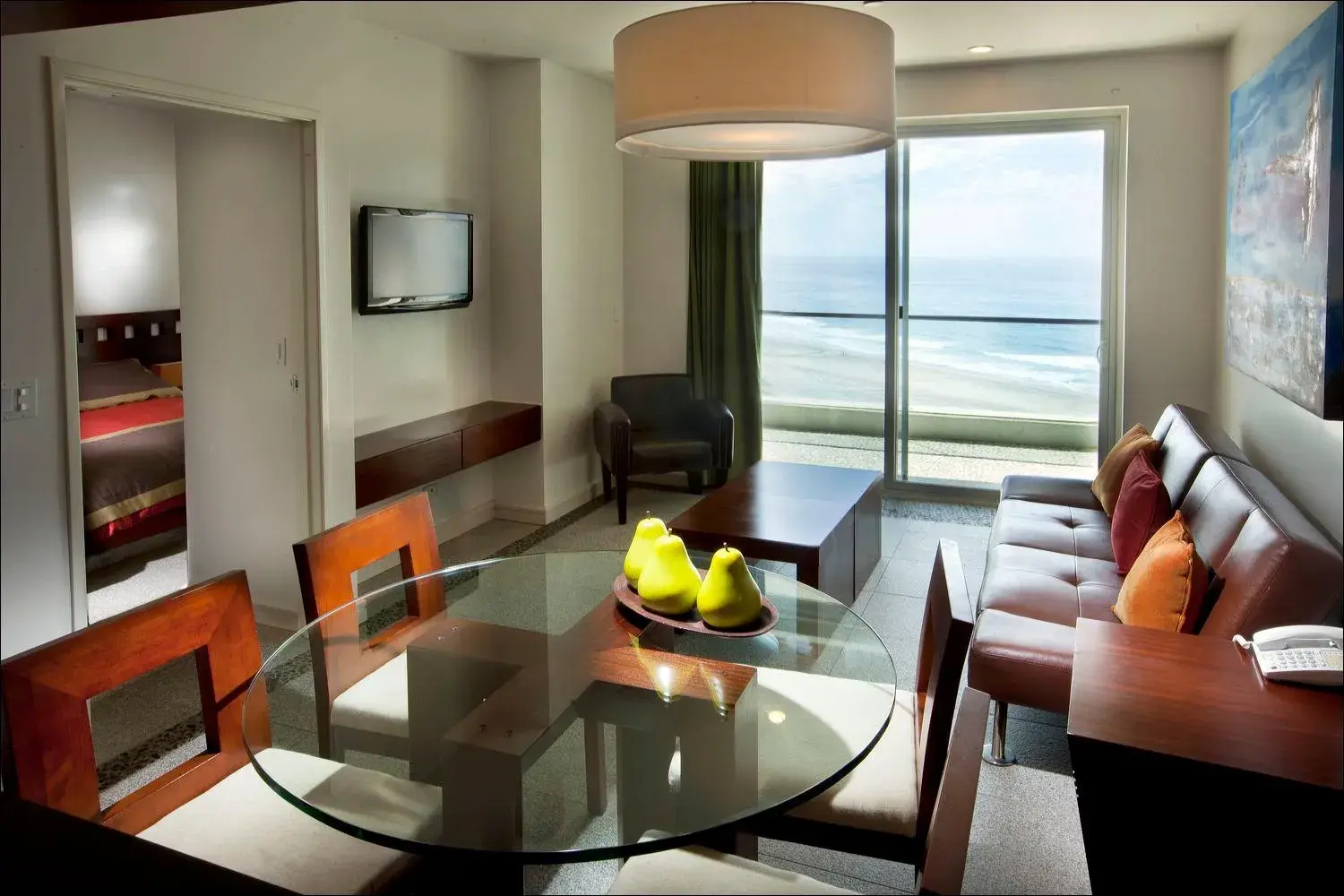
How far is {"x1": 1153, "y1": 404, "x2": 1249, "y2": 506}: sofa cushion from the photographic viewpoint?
283 cm

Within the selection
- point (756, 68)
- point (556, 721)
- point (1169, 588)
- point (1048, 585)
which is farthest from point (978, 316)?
point (556, 721)

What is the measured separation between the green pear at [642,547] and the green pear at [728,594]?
191 mm

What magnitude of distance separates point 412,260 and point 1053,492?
271 centimetres

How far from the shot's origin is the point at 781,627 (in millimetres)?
2033

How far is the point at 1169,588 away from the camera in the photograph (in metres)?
2.22

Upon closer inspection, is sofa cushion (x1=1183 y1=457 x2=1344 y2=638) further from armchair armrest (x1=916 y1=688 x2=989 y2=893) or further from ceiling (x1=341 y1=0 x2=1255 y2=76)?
ceiling (x1=341 y1=0 x2=1255 y2=76)

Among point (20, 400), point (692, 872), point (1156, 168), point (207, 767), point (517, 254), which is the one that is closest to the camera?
point (692, 872)

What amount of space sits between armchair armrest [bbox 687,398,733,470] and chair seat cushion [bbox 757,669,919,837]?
3351 millimetres

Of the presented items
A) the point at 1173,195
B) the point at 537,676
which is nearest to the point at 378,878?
the point at 537,676

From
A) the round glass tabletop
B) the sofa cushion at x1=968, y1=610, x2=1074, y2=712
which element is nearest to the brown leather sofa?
the sofa cushion at x1=968, y1=610, x2=1074, y2=712

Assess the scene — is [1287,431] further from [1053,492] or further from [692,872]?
[1053,492]

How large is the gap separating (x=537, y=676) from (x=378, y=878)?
0.42 m

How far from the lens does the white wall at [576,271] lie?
4.89m

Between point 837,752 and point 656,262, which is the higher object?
point 656,262
